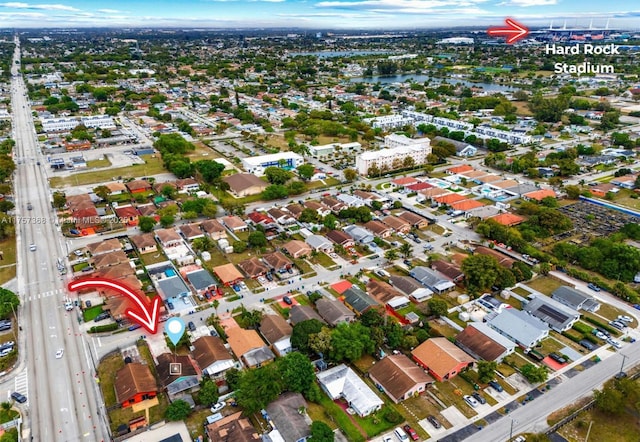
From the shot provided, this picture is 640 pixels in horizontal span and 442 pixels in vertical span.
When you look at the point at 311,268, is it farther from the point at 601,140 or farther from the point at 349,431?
the point at 601,140

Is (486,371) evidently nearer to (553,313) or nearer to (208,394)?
(553,313)

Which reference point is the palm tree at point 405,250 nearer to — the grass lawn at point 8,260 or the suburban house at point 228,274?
the suburban house at point 228,274

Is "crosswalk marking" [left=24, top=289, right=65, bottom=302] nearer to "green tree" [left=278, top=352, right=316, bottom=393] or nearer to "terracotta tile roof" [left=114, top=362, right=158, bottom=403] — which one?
"terracotta tile roof" [left=114, top=362, right=158, bottom=403]

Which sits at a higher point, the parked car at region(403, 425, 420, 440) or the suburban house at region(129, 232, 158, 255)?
the suburban house at region(129, 232, 158, 255)

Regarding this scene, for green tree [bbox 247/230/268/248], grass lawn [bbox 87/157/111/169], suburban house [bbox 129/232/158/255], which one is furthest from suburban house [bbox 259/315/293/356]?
grass lawn [bbox 87/157/111/169]

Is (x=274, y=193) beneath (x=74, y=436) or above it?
above

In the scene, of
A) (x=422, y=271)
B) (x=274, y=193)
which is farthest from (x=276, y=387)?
(x=274, y=193)
